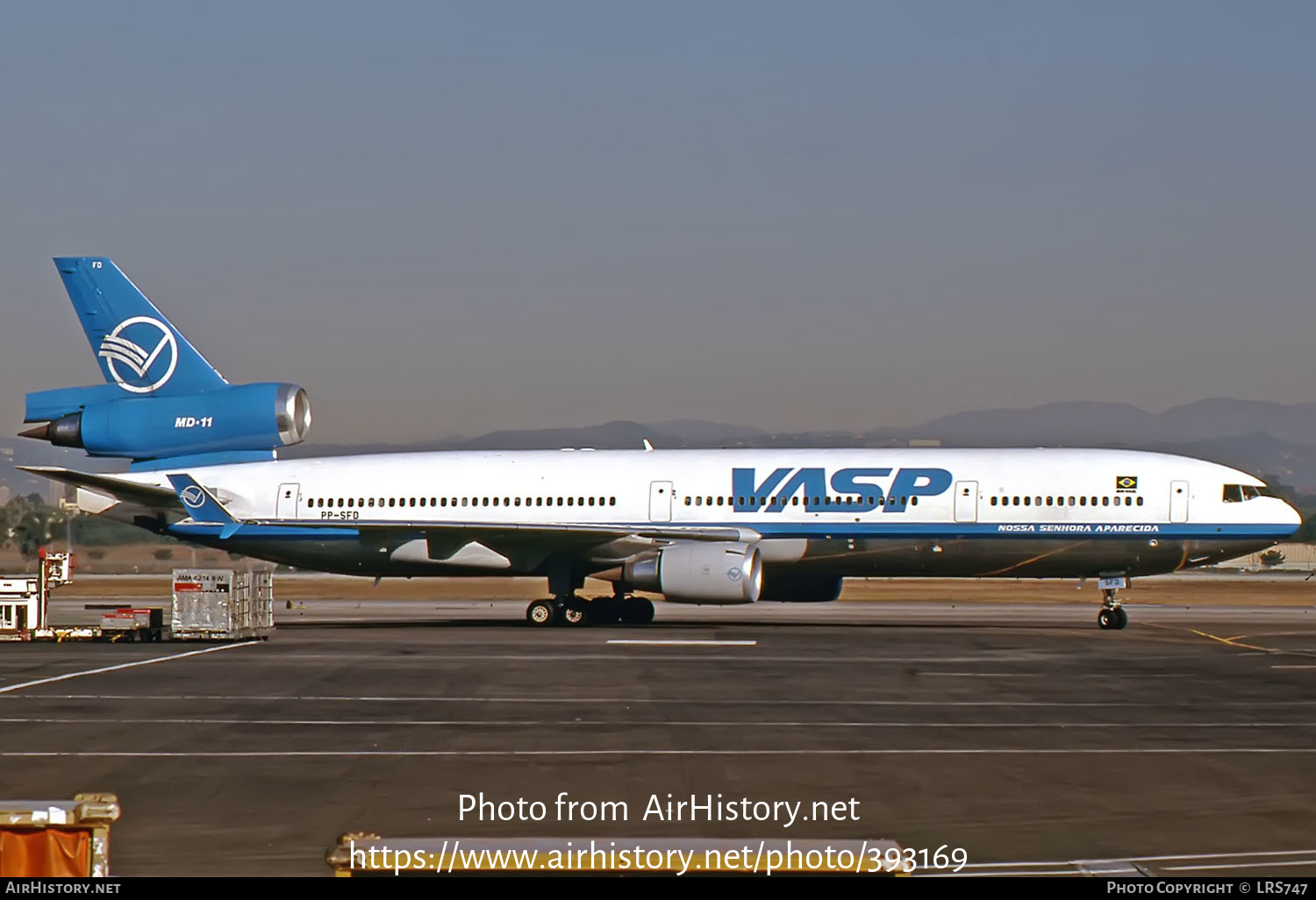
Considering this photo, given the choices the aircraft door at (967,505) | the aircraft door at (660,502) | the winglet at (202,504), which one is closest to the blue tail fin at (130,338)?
the winglet at (202,504)

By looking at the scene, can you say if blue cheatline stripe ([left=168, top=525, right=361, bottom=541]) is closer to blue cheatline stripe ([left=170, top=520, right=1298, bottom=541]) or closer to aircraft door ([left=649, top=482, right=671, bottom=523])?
blue cheatline stripe ([left=170, top=520, right=1298, bottom=541])

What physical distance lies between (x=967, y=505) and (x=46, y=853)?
97.6 feet

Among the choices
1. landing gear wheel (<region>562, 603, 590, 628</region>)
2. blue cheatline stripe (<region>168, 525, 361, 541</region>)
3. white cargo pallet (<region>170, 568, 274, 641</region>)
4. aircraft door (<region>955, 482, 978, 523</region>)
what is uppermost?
aircraft door (<region>955, 482, 978, 523</region>)

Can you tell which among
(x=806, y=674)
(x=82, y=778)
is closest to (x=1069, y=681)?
(x=806, y=674)

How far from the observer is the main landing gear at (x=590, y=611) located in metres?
37.0

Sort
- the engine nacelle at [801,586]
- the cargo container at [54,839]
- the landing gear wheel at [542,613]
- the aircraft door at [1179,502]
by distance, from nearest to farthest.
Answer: the cargo container at [54,839] < the aircraft door at [1179,502] < the landing gear wheel at [542,613] < the engine nacelle at [801,586]

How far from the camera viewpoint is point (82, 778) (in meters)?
14.0

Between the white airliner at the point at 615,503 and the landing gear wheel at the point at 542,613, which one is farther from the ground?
the white airliner at the point at 615,503

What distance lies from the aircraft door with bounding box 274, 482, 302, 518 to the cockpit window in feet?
76.0

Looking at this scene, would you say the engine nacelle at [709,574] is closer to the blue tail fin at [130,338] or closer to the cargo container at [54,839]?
the blue tail fin at [130,338]

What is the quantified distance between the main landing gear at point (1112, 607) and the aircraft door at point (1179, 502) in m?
1.96

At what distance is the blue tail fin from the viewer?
126 ft

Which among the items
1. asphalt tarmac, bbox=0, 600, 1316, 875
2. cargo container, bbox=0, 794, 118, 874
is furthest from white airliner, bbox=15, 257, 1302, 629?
cargo container, bbox=0, 794, 118, 874
